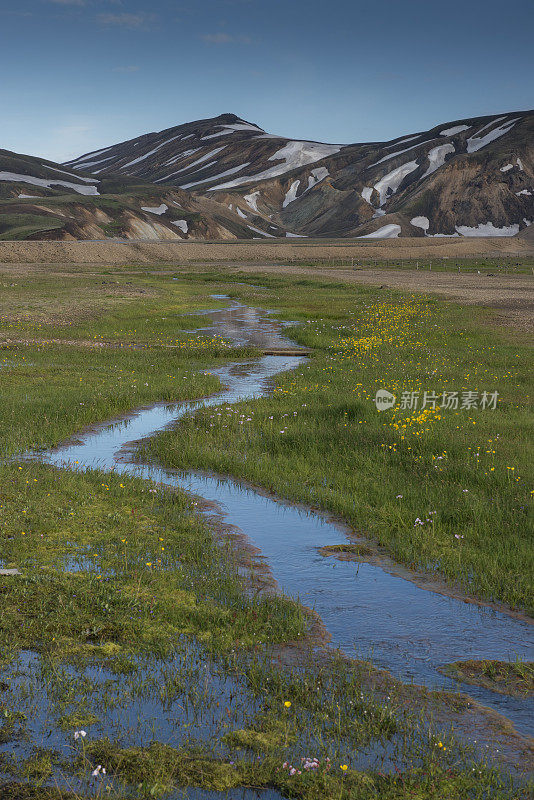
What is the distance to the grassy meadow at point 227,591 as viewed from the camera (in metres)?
6.34

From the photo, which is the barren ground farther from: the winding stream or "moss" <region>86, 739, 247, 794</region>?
"moss" <region>86, 739, 247, 794</region>

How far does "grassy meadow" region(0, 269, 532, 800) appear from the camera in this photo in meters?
6.34

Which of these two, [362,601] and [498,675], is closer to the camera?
[498,675]

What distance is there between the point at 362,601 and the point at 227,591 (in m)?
1.77

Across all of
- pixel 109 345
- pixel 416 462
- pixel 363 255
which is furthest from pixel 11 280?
pixel 363 255

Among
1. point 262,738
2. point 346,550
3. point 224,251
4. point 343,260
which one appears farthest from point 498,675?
point 224,251

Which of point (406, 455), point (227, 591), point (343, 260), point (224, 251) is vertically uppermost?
point (224, 251)

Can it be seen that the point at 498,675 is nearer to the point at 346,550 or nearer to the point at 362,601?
the point at 362,601

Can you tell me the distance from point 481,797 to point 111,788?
9.66ft

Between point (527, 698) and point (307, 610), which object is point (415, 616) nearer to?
point (307, 610)

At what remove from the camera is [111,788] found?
603 centimetres

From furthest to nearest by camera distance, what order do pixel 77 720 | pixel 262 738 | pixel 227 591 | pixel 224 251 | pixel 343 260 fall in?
pixel 224 251
pixel 343 260
pixel 227 591
pixel 77 720
pixel 262 738

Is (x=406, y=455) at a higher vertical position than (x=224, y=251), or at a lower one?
lower

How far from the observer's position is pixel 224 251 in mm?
137125
